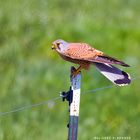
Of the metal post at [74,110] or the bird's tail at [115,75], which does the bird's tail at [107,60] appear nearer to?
the bird's tail at [115,75]

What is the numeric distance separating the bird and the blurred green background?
165 cm

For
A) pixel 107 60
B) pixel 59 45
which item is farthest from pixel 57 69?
pixel 107 60

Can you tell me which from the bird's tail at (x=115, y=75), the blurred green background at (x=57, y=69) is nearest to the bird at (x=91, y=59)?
the bird's tail at (x=115, y=75)

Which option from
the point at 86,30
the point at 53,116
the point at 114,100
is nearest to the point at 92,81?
the point at 114,100

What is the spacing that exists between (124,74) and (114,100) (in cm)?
365

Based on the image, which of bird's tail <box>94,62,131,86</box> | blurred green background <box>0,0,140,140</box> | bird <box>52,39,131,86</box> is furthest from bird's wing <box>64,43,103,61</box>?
blurred green background <box>0,0,140,140</box>

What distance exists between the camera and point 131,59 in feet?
32.6

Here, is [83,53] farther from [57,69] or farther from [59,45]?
[57,69]

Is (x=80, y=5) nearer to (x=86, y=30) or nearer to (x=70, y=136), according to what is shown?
(x=86, y=30)

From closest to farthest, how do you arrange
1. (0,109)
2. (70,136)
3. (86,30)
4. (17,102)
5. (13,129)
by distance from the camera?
(70,136) → (13,129) → (0,109) → (17,102) → (86,30)

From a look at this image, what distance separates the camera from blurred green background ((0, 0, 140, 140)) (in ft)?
22.9

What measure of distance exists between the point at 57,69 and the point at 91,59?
455cm

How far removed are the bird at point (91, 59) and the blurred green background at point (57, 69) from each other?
1645mm

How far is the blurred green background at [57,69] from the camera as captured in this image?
6984 mm
